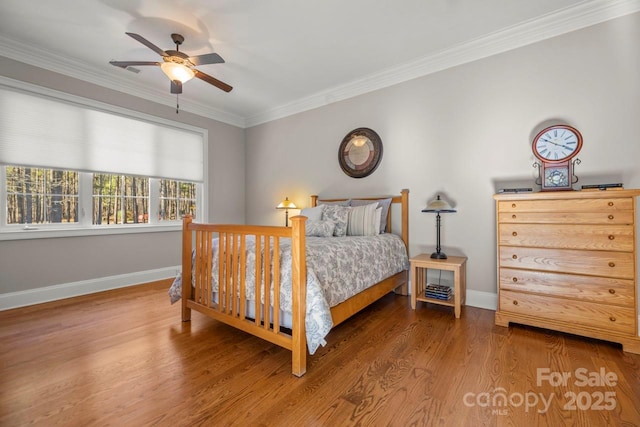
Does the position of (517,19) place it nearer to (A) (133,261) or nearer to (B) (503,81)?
(B) (503,81)

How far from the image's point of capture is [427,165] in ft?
10.1

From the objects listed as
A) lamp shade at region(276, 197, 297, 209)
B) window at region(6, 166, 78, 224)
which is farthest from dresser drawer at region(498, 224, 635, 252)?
window at region(6, 166, 78, 224)

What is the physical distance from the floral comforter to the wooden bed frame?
5 cm

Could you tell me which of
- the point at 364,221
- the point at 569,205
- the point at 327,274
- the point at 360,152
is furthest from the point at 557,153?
the point at 327,274

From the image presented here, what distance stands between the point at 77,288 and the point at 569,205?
4895 mm

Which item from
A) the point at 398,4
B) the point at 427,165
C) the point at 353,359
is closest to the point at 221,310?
the point at 353,359

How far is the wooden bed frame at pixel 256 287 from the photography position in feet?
5.32

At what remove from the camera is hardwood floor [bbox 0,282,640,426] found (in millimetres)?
1304

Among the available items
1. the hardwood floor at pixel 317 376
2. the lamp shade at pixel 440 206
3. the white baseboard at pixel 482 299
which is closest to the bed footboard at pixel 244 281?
the hardwood floor at pixel 317 376

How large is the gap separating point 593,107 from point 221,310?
3488mm

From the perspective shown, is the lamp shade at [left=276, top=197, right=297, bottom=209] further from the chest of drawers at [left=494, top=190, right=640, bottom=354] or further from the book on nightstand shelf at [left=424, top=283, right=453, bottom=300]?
the chest of drawers at [left=494, top=190, right=640, bottom=354]

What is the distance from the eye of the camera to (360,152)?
357 cm

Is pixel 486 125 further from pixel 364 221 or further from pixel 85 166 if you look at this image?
pixel 85 166

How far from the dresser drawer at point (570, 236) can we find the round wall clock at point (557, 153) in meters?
0.38
